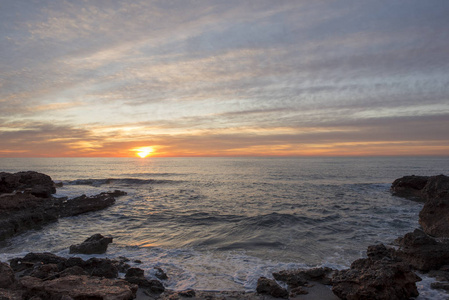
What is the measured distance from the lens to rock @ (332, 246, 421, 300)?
630 cm

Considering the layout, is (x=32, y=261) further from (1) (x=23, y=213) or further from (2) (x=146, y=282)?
(1) (x=23, y=213)

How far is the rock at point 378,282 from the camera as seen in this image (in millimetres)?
6297

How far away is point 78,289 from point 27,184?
73.1ft

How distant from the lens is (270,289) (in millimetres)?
7066

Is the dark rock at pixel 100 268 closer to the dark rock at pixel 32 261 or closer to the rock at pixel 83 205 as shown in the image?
the dark rock at pixel 32 261

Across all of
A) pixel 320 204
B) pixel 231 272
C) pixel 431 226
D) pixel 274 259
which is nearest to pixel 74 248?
pixel 231 272

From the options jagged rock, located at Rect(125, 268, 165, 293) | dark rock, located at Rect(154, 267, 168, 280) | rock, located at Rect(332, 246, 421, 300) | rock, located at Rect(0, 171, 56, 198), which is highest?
rock, located at Rect(0, 171, 56, 198)

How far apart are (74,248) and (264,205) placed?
14.7 meters

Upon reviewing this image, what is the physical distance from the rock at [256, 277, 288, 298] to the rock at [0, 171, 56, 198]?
20.8m

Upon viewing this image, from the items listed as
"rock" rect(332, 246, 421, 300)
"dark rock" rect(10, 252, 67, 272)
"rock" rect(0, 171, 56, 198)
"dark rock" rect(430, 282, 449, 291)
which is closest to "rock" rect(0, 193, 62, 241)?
"rock" rect(0, 171, 56, 198)

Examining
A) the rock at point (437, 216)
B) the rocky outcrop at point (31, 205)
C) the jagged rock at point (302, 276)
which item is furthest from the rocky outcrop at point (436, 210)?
the rocky outcrop at point (31, 205)

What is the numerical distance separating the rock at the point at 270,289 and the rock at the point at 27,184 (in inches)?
821

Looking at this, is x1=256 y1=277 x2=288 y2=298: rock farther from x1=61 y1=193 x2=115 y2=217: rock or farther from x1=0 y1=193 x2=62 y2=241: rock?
x1=61 y1=193 x2=115 y2=217: rock

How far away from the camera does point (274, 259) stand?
981 centimetres
